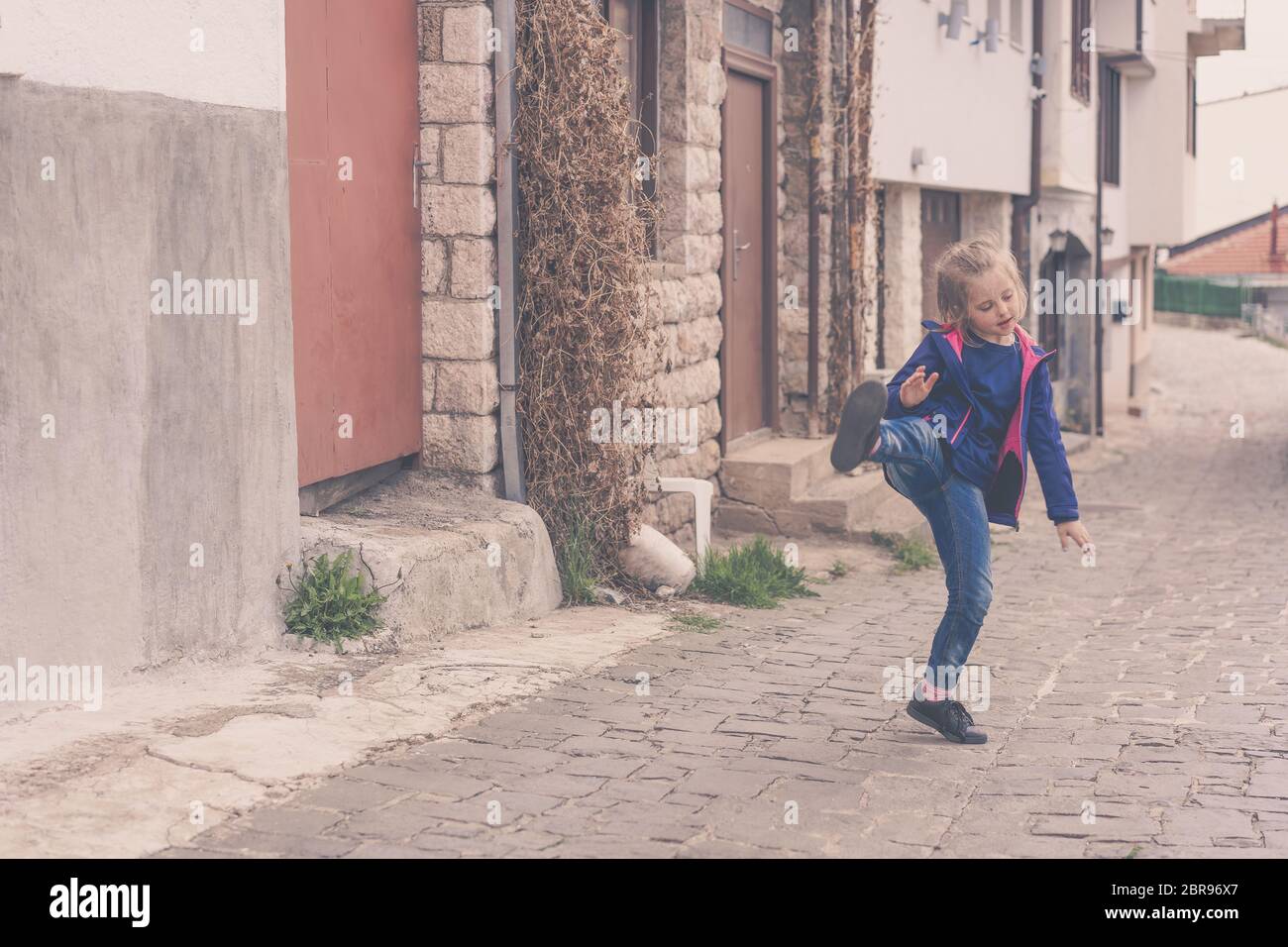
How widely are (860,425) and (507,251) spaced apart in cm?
296

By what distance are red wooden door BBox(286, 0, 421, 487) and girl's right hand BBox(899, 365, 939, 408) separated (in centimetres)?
255

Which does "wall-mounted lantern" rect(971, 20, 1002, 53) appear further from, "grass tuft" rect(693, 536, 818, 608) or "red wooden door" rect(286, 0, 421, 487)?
"red wooden door" rect(286, 0, 421, 487)

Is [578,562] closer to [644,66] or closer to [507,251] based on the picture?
→ [507,251]

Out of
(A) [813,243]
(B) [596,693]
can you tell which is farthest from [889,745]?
(A) [813,243]

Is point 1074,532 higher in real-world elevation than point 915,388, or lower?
lower

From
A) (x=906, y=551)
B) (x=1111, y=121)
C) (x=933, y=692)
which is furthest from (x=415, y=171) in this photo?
(x=1111, y=121)

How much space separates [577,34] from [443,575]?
262 cm

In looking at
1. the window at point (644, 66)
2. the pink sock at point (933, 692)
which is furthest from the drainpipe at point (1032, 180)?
the pink sock at point (933, 692)

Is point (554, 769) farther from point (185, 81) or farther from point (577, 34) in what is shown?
point (577, 34)

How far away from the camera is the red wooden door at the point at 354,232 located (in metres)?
6.32

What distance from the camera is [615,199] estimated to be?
7.38m

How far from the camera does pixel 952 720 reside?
525 centimetres

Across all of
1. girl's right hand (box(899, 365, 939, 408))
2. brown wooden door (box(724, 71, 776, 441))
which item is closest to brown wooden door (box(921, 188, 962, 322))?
brown wooden door (box(724, 71, 776, 441))

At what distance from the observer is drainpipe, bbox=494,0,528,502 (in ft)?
23.5
